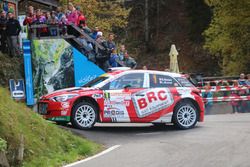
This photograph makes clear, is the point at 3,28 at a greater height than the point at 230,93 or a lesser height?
greater

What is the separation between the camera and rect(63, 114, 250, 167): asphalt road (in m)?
11.1

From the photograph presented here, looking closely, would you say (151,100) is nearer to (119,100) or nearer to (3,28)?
(119,100)

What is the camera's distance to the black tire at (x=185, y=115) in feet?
55.3

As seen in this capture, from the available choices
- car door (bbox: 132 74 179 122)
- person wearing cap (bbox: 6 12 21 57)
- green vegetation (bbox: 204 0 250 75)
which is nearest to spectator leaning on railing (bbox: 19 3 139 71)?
person wearing cap (bbox: 6 12 21 57)

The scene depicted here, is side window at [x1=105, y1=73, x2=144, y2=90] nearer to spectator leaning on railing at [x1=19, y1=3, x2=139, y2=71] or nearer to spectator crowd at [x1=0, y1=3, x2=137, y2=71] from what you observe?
spectator crowd at [x1=0, y1=3, x2=137, y2=71]

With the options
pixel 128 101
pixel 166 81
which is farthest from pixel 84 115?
pixel 166 81

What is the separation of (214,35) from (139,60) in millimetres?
13614

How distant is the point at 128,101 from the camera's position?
1631cm

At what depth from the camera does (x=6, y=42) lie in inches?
828

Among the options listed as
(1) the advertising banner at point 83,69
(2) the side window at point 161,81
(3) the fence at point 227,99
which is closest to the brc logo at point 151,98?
(2) the side window at point 161,81

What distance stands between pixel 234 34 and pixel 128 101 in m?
24.1

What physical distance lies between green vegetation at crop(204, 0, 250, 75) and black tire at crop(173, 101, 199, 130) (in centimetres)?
2231

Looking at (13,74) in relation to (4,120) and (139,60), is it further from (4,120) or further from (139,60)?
(139,60)

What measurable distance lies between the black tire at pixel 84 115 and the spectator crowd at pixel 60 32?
5.95 m
